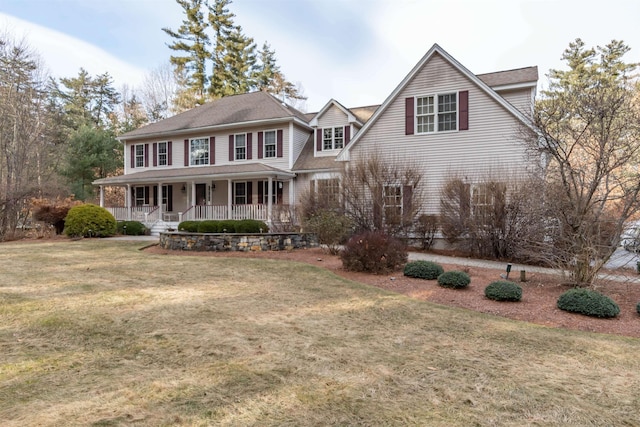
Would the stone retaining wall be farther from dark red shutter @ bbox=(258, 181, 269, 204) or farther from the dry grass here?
dark red shutter @ bbox=(258, 181, 269, 204)

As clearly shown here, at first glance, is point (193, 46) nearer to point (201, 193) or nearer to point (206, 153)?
point (206, 153)

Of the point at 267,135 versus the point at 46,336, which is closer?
the point at 46,336

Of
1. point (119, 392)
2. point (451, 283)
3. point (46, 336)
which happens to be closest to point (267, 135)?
point (451, 283)

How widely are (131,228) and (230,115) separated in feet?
27.4

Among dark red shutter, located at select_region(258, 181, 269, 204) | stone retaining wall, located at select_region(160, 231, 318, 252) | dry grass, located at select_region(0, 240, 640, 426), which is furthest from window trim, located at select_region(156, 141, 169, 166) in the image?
dry grass, located at select_region(0, 240, 640, 426)

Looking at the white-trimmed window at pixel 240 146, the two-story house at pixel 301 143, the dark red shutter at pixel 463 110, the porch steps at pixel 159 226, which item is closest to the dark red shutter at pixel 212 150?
the two-story house at pixel 301 143

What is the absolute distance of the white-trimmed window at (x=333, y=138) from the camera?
18484mm

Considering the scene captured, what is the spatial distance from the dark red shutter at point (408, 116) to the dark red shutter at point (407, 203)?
12.3 ft

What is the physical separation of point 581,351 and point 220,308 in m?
4.79

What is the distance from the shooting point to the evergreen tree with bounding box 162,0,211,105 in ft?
106

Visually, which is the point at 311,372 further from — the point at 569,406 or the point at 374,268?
the point at 374,268

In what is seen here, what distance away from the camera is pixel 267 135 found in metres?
19.5

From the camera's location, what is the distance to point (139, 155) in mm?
22766

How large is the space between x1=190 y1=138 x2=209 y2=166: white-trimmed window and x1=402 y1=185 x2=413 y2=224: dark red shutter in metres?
13.2
